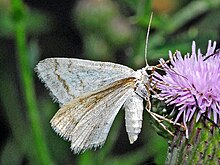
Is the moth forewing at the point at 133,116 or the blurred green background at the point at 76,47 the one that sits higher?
the blurred green background at the point at 76,47

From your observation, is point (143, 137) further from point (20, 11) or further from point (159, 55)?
point (20, 11)

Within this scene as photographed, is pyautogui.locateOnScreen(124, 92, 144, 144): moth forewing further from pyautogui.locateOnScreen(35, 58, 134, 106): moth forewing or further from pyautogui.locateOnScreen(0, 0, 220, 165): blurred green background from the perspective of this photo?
pyautogui.locateOnScreen(0, 0, 220, 165): blurred green background

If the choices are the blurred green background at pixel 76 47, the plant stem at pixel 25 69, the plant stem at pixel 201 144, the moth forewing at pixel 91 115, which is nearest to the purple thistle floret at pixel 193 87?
the plant stem at pixel 201 144

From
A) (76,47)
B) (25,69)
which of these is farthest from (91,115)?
(76,47)

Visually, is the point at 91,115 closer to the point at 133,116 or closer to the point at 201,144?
the point at 133,116

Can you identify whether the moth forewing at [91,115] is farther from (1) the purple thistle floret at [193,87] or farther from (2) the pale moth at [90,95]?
(1) the purple thistle floret at [193,87]

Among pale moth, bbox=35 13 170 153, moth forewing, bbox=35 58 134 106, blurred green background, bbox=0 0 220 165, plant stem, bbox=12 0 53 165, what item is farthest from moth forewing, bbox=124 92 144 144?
plant stem, bbox=12 0 53 165

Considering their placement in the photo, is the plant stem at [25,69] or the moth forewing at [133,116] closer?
the moth forewing at [133,116]
